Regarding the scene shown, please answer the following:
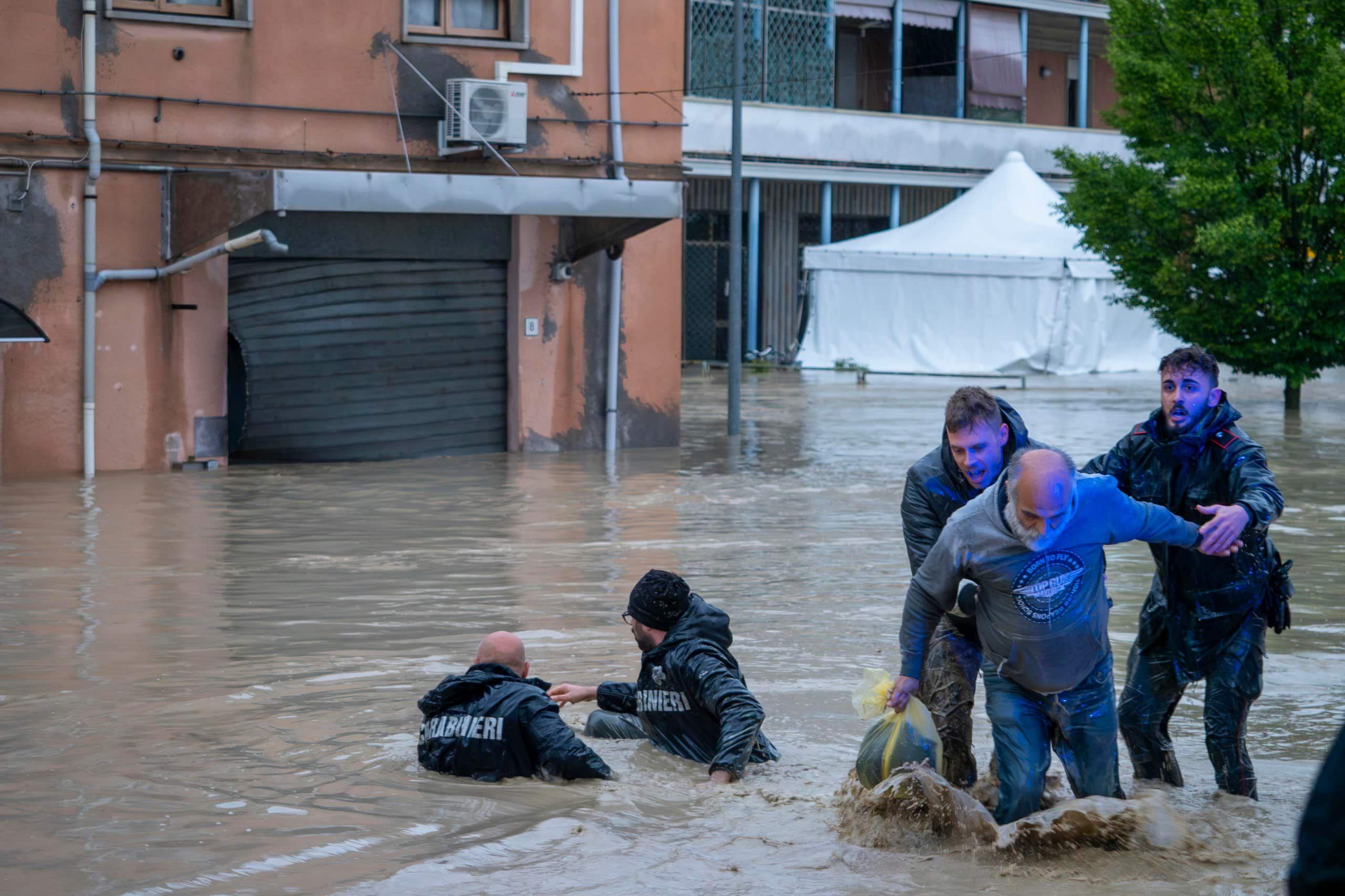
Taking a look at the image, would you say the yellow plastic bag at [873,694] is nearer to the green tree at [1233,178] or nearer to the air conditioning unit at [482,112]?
the air conditioning unit at [482,112]

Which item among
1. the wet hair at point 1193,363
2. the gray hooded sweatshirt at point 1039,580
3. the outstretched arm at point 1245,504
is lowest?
the gray hooded sweatshirt at point 1039,580

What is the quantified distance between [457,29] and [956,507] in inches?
528

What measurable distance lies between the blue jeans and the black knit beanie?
1.33m

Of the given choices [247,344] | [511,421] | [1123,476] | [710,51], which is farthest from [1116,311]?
[1123,476]

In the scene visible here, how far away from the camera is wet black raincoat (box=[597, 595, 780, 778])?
6133 mm

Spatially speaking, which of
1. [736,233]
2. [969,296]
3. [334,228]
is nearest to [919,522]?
[334,228]

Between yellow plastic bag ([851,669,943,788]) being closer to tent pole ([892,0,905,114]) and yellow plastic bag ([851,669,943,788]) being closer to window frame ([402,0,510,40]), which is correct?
window frame ([402,0,510,40])

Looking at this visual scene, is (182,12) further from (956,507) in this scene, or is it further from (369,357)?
(956,507)

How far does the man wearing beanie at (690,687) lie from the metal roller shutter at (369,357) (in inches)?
455

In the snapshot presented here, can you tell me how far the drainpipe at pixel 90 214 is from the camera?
15797 millimetres

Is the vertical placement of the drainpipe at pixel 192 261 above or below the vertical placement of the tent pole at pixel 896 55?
below

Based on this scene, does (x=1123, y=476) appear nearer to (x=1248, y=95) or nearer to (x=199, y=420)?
(x=199, y=420)

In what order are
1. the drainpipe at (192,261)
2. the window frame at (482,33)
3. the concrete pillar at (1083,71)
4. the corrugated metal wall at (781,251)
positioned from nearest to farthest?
the drainpipe at (192,261)
the window frame at (482,33)
the corrugated metal wall at (781,251)
the concrete pillar at (1083,71)

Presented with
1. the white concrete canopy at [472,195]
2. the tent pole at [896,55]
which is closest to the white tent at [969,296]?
the tent pole at [896,55]
